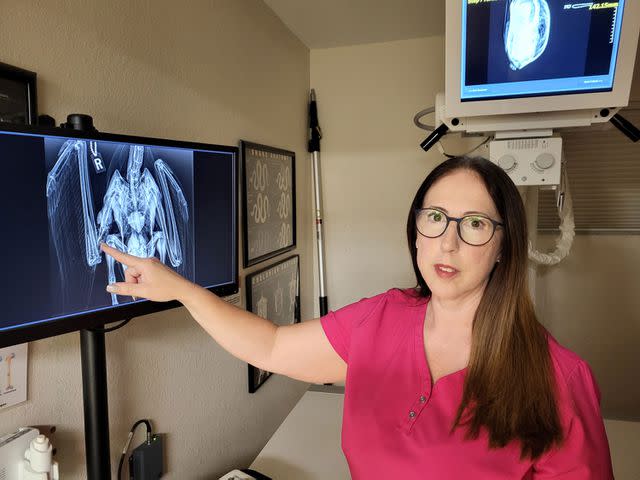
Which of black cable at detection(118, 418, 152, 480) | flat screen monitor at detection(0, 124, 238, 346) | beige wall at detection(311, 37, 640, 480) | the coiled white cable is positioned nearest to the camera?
flat screen monitor at detection(0, 124, 238, 346)

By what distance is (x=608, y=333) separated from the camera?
7.96ft

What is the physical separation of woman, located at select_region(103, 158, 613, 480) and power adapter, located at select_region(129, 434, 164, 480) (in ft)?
1.51

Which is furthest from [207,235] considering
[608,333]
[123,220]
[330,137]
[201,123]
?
[608,333]

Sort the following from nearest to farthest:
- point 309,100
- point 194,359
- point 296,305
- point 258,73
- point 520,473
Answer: point 520,473 < point 194,359 < point 258,73 < point 296,305 < point 309,100

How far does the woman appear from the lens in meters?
0.83

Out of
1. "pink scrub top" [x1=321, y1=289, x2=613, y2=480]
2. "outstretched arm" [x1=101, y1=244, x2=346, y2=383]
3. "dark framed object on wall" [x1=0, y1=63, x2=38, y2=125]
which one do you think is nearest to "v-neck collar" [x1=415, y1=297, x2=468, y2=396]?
"pink scrub top" [x1=321, y1=289, x2=613, y2=480]

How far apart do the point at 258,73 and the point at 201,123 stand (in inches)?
22.2

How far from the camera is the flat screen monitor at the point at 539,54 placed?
1288 millimetres

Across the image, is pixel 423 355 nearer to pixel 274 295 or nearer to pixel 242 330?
pixel 242 330

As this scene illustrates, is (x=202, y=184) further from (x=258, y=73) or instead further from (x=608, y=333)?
(x=608, y=333)

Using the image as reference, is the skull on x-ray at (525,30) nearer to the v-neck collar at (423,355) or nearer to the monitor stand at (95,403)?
the v-neck collar at (423,355)

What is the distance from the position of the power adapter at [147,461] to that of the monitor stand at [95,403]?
257 millimetres

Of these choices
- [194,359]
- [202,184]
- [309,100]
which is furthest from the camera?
[309,100]

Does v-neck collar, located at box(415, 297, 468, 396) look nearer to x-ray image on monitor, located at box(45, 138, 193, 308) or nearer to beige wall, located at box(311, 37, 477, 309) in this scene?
x-ray image on monitor, located at box(45, 138, 193, 308)
